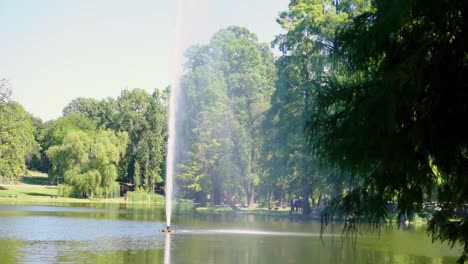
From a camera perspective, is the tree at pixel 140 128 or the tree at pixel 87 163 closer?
the tree at pixel 87 163

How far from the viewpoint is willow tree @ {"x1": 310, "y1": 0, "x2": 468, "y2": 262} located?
4391 millimetres

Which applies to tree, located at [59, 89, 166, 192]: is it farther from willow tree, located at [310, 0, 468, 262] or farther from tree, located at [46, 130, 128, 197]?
willow tree, located at [310, 0, 468, 262]

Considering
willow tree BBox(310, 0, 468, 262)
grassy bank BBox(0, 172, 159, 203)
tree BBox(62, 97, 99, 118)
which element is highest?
tree BBox(62, 97, 99, 118)

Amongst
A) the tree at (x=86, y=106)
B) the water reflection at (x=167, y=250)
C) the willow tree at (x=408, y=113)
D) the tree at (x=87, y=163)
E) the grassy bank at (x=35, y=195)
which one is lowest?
the water reflection at (x=167, y=250)

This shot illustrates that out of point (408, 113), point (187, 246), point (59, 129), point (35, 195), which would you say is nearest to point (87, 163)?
point (35, 195)

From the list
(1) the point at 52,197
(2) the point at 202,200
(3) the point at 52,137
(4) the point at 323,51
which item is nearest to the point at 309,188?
(4) the point at 323,51

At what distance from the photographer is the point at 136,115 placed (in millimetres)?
80250

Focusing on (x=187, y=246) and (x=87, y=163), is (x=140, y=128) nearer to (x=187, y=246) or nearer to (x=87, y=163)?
(x=87, y=163)

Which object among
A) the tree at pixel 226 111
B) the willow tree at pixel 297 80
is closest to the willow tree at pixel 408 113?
the willow tree at pixel 297 80

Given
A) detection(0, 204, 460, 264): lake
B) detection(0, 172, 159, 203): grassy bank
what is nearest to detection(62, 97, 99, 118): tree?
detection(0, 172, 159, 203): grassy bank

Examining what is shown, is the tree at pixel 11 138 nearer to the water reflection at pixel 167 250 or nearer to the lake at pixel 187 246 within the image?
the lake at pixel 187 246

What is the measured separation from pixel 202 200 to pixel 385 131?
59083 millimetres

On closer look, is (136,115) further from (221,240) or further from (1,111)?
(221,240)

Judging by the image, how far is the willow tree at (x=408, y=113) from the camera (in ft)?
14.4
